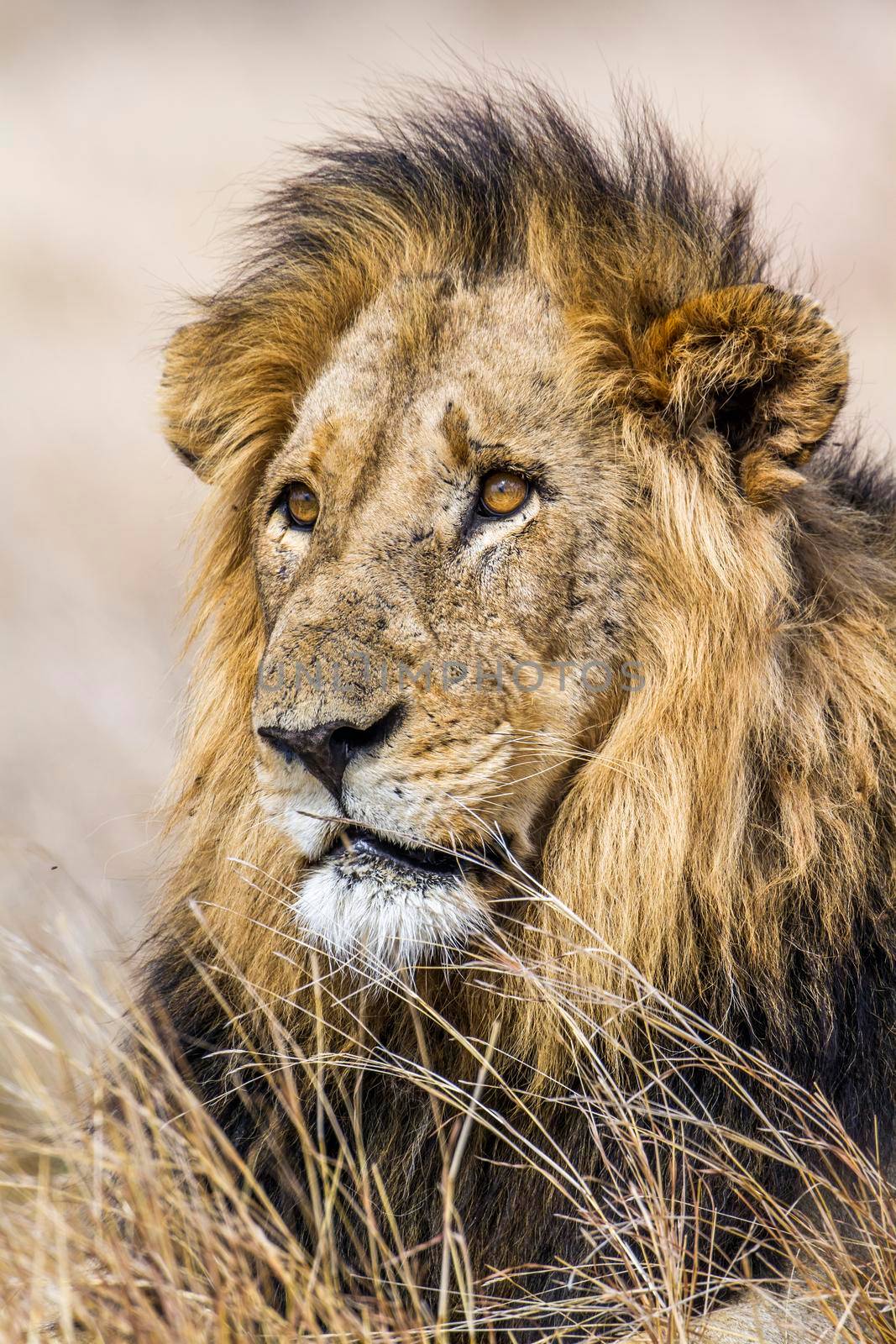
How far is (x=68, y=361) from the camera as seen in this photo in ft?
52.4

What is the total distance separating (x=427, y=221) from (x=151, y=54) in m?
20.8

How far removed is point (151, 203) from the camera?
18.5 m

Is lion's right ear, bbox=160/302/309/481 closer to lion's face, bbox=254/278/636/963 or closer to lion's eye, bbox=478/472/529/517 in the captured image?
lion's face, bbox=254/278/636/963

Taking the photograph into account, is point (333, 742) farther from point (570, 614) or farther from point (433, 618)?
point (570, 614)

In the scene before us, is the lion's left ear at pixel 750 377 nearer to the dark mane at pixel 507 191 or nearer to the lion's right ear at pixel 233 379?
the dark mane at pixel 507 191

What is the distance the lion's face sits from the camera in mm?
2486

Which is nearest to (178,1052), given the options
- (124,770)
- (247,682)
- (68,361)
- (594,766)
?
(247,682)

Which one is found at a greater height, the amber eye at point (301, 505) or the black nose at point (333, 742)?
the amber eye at point (301, 505)

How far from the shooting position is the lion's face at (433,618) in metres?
2.49

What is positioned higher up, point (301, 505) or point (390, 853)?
point (301, 505)

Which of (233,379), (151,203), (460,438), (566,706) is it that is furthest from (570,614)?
(151,203)

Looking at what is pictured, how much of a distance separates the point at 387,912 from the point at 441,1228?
72 centimetres

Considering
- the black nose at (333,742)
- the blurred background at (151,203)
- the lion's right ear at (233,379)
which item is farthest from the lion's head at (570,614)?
the blurred background at (151,203)

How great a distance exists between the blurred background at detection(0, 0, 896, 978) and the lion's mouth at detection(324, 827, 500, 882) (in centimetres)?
388
